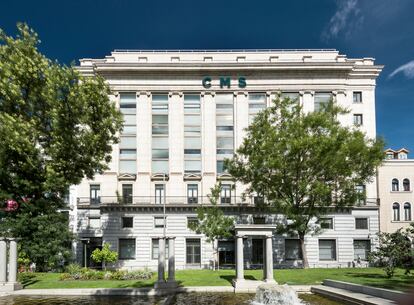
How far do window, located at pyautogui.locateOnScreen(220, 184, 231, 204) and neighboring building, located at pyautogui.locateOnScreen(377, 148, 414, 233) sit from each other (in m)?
20.7

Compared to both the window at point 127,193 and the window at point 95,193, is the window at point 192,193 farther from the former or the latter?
the window at point 95,193

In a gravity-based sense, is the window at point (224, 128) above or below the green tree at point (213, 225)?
above

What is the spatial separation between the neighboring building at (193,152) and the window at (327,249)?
124mm

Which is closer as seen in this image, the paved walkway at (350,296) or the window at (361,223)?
the paved walkway at (350,296)

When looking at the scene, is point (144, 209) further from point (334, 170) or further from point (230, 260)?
point (334, 170)

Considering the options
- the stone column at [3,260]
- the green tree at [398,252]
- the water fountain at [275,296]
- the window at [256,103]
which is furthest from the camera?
the window at [256,103]

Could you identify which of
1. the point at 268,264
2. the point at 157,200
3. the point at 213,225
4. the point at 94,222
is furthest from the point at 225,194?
the point at 268,264

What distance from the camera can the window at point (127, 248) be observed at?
149 feet

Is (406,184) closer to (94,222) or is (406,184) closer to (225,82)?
(225,82)

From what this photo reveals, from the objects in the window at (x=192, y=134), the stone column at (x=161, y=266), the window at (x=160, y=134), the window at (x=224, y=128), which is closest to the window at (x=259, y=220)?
the window at (x=224, y=128)

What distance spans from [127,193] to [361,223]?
30965 mm

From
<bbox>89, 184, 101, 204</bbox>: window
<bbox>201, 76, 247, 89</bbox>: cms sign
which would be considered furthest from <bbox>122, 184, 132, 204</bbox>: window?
<bbox>201, 76, 247, 89</bbox>: cms sign

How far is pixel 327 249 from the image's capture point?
4619 centimetres

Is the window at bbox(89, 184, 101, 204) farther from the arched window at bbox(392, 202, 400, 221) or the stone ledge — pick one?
the arched window at bbox(392, 202, 400, 221)
